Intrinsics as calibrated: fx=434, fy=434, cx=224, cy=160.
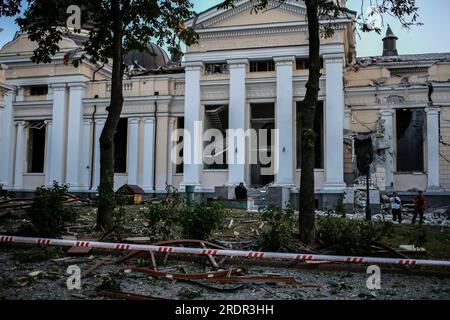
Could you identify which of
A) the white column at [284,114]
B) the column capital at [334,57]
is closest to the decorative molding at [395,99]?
the column capital at [334,57]

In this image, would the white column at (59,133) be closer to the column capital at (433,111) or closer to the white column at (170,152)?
the white column at (170,152)

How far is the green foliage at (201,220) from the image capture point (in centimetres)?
938

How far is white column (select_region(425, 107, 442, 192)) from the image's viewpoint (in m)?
23.3

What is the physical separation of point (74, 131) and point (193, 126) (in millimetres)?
8358

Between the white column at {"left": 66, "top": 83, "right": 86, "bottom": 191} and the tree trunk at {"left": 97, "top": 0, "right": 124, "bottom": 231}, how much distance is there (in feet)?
55.7

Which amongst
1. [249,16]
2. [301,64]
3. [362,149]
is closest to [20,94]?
[249,16]

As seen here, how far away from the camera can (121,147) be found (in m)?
28.9

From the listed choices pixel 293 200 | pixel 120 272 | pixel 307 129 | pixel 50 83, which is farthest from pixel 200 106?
pixel 120 272

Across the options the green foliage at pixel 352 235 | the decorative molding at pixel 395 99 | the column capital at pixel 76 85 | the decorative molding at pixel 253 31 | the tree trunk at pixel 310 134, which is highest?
the decorative molding at pixel 253 31

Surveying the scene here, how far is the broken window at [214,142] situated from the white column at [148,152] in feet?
11.8

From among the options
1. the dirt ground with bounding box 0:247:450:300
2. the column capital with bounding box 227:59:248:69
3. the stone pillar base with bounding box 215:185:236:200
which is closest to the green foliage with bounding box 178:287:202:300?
the dirt ground with bounding box 0:247:450:300

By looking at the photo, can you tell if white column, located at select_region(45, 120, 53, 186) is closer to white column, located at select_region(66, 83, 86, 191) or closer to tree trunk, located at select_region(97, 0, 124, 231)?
white column, located at select_region(66, 83, 86, 191)

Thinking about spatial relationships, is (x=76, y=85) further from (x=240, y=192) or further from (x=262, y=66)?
(x=240, y=192)
